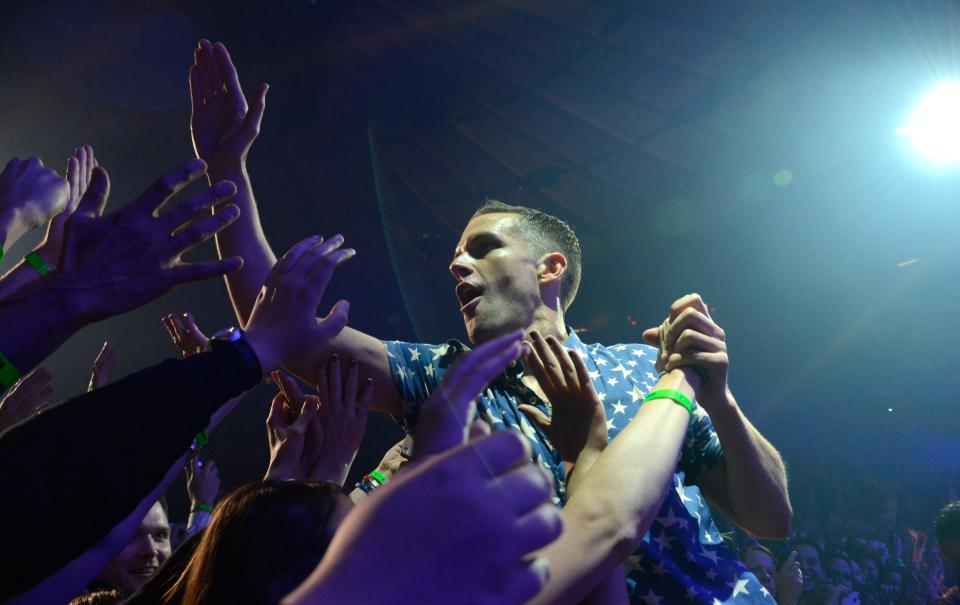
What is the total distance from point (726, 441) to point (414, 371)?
1011 mm

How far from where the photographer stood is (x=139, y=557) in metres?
2.71

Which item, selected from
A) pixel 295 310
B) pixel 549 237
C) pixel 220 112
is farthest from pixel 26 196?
pixel 549 237

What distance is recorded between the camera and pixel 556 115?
628 centimetres

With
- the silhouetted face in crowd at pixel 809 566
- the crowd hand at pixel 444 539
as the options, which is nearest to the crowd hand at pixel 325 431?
the crowd hand at pixel 444 539

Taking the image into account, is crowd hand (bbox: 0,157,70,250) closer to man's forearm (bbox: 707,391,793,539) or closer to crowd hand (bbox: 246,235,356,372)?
crowd hand (bbox: 246,235,356,372)

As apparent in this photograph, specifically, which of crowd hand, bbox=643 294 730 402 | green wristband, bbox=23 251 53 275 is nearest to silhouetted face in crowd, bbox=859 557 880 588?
crowd hand, bbox=643 294 730 402

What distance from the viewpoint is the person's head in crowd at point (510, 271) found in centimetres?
230

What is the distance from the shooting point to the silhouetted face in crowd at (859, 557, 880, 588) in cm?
676

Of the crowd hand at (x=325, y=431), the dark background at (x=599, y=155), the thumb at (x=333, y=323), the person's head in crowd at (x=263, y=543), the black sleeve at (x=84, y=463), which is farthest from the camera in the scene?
the dark background at (x=599, y=155)

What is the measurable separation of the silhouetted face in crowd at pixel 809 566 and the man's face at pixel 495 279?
18.5 feet

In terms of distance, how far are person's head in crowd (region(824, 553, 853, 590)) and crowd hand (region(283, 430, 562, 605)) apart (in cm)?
739

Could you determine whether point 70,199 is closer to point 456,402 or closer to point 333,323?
point 333,323

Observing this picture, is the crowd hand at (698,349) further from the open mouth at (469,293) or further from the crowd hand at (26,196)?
the crowd hand at (26,196)

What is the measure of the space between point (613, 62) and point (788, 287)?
436 cm
